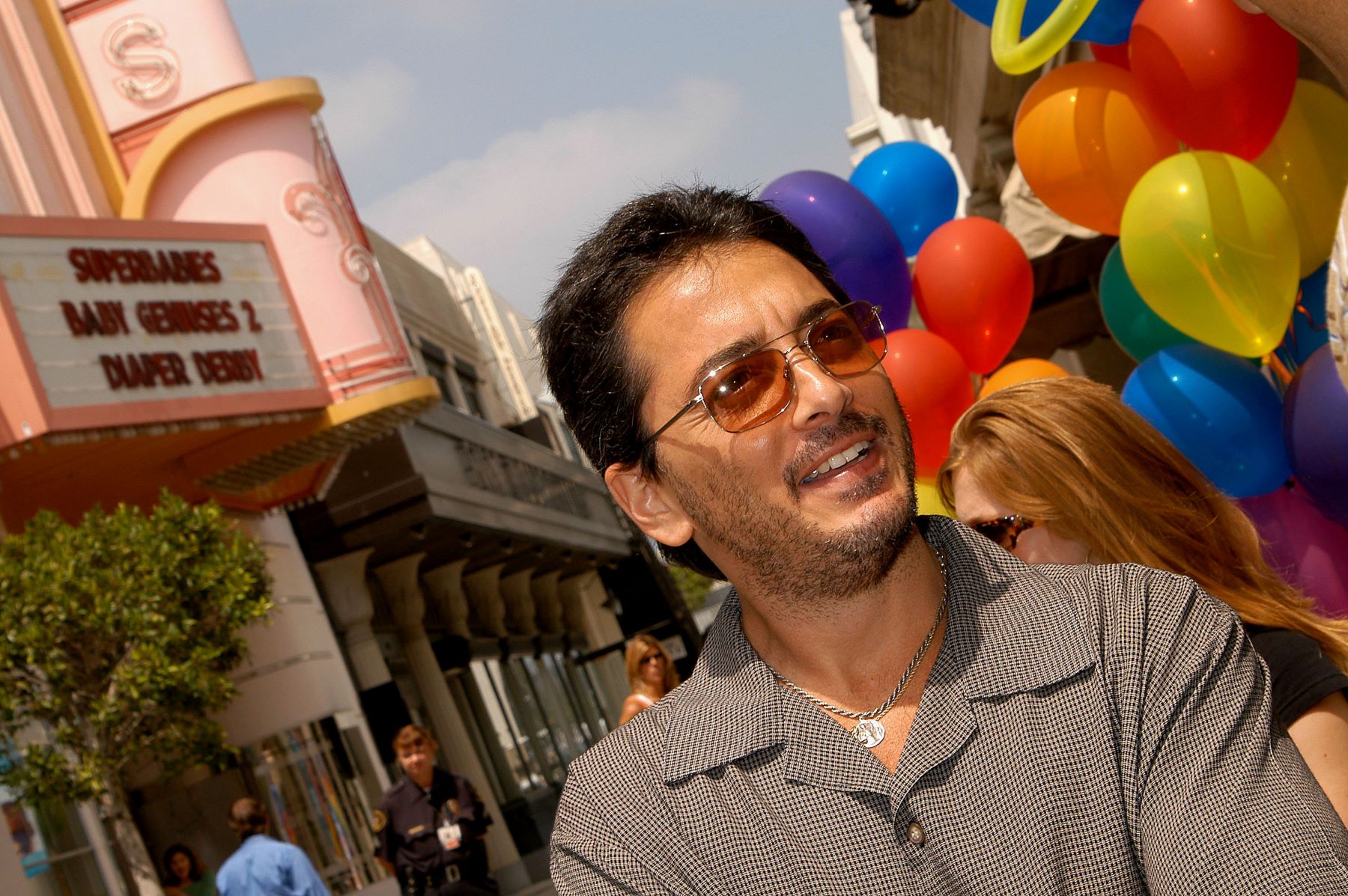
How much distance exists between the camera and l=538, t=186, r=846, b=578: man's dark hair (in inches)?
74.9

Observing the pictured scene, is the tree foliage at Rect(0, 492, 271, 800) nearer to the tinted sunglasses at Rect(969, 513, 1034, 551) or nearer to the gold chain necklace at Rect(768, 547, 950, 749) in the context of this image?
the tinted sunglasses at Rect(969, 513, 1034, 551)

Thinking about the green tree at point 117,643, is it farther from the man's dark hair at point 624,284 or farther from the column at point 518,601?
the column at point 518,601

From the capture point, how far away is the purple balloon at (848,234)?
521 cm

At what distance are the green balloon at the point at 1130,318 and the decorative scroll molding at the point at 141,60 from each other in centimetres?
1101

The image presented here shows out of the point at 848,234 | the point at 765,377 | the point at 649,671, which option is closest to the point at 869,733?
the point at 765,377

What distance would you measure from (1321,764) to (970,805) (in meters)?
0.78

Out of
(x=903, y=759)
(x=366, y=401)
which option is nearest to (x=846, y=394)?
(x=903, y=759)

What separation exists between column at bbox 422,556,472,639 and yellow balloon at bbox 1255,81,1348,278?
19299 mm

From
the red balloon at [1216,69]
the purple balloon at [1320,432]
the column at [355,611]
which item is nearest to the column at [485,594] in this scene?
the column at [355,611]

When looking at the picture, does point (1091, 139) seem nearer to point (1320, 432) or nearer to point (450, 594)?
point (1320, 432)

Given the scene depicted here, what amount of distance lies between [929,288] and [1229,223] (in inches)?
65.2

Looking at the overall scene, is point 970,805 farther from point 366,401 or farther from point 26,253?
point 366,401

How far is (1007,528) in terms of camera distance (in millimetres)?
2779

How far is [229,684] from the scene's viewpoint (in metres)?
10.1
